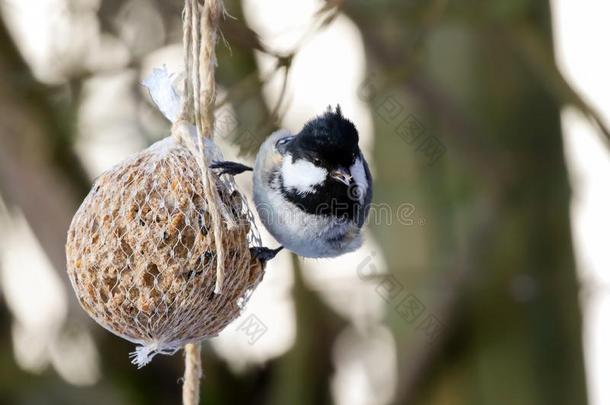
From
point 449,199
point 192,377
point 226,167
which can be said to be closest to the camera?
point 192,377

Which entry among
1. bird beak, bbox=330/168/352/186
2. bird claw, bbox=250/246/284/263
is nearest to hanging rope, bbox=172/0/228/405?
bird claw, bbox=250/246/284/263

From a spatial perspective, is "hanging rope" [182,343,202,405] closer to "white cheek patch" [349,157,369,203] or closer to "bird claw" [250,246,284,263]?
"bird claw" [250,246,284,263]

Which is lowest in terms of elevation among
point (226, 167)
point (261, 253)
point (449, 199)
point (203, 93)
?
point (449, 199)

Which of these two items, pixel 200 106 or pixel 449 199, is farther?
pixel 449 199

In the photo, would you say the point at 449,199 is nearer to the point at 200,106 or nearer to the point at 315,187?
the point at 315,187

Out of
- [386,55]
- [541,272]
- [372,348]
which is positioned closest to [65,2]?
[386,55]

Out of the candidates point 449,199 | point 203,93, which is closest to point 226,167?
point 203,93

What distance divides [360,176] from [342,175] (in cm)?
15

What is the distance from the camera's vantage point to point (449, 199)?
328cm

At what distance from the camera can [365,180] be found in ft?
6.77

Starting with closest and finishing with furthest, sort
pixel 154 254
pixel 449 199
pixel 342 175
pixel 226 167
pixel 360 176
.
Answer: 1. pixel 154 254
2. pixel 226 167
3. pixel 342 175
4. pixel 360 176
5. pixel 449 199

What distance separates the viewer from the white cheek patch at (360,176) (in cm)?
195

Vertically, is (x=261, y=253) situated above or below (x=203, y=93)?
below

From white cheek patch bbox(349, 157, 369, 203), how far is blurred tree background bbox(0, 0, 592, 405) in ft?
3.60
